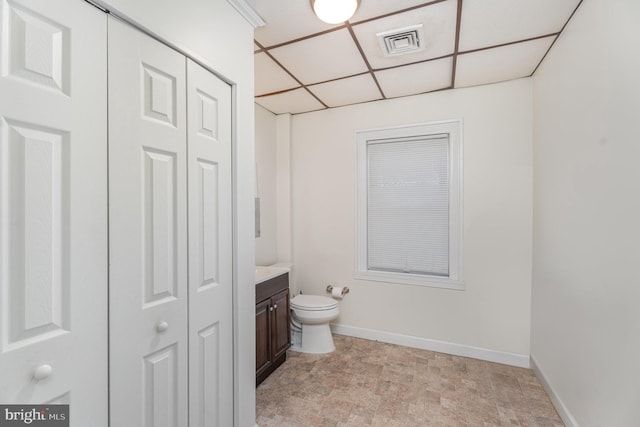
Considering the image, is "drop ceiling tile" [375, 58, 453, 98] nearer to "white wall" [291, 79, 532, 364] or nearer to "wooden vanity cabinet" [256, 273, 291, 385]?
"white wall" [291, 79, 532, 364]

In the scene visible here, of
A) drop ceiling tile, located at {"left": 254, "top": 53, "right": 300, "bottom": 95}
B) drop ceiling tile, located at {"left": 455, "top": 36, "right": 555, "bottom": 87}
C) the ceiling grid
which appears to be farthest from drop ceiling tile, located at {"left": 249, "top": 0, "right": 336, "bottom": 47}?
drop ceiling tile, located at {"left": 455, "top": 36, "right": 555, "bottom": 87}

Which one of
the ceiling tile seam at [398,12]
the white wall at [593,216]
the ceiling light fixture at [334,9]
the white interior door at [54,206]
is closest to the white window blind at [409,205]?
the white wall at [593,216]

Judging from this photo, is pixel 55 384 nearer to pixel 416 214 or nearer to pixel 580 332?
pixel 580 332

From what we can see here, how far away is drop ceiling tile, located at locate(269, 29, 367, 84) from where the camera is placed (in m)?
1.93

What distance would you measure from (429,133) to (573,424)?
2.28 m

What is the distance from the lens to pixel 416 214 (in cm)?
290

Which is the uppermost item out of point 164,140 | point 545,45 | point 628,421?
point 545,45

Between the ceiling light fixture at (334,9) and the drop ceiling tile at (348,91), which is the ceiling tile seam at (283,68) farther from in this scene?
the ceiling light fixture at (334,9)

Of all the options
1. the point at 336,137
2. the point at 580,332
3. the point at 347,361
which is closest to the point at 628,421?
the point at 580,332

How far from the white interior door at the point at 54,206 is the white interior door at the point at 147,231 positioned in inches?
1.7

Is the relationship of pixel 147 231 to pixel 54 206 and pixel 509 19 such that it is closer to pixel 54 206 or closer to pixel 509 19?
pixel 54 206

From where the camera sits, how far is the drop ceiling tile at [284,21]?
160 centimetres

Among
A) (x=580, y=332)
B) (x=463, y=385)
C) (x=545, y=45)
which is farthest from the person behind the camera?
(x=463, y=385)

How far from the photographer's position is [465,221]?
8.73ft
